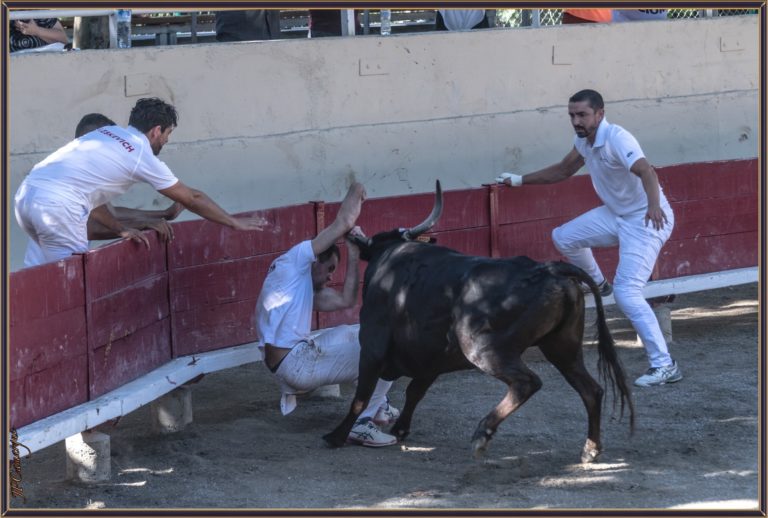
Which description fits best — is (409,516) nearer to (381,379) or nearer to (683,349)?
(381,379)

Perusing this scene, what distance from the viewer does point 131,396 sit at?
618cm

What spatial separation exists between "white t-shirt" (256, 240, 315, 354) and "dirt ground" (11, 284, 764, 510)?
0.56m

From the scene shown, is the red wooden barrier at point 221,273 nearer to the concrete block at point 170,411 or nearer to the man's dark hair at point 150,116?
the concrete block at point 170,411

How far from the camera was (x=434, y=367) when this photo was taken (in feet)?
20.7

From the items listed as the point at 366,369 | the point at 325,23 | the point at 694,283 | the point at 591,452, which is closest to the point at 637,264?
the point at 694,283

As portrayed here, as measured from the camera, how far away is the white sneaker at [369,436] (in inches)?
251

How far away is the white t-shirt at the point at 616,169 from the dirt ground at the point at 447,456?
1.02 meters

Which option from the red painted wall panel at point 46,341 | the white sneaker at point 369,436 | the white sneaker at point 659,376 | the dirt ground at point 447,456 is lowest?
the dirt ground at point 447,456

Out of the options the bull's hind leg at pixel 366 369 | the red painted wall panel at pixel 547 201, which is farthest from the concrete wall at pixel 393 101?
the bull's hind leg at pixel 366 369

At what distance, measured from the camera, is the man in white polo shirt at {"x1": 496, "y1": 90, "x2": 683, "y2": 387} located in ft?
23.9

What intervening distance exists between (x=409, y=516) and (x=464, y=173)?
5.21 metres

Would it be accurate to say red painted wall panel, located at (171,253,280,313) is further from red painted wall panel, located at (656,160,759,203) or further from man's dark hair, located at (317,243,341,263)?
red painted wall panel, located at (656,160,759,203)

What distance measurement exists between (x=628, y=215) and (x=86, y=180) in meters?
3.13

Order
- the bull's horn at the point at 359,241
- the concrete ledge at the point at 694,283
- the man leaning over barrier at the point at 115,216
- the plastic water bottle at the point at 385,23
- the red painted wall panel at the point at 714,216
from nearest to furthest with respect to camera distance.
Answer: the man leaning over barrier at the point at 115,216 → the bull's horn at the point at 359,241 → the concrete ledge at the point at 694,283 → the red painted wall panel at the point at 714,216 → the plastic water bottle at the point at 385,23
